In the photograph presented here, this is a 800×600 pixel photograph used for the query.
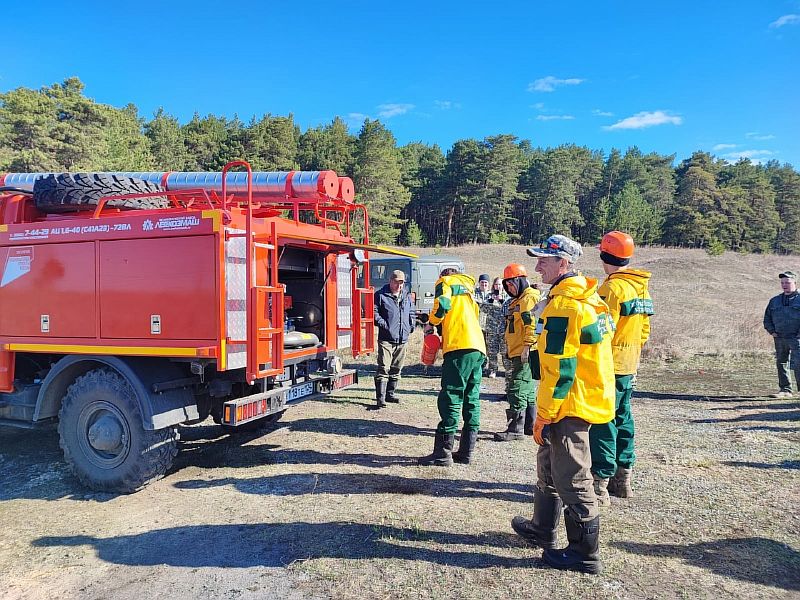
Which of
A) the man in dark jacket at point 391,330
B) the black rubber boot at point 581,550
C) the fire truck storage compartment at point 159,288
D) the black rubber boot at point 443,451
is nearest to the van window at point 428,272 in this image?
the man in dark jacket at point 391,330

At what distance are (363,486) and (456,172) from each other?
5484cm

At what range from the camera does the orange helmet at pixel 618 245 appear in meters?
4.41

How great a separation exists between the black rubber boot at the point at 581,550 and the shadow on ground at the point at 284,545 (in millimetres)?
190

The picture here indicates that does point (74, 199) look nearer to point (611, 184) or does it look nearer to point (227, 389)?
point (227, 389)

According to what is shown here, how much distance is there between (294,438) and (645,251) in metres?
46.0

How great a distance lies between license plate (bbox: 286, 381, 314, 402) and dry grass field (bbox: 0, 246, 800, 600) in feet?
2.29

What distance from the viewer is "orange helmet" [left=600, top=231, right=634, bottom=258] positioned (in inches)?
174

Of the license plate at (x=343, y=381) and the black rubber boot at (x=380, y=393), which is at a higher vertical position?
the license plate at (x=343, y=381)

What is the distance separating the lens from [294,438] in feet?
21.2

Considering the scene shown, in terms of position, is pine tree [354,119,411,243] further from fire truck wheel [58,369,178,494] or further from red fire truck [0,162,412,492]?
fire truck wheel [58,369,178,494]

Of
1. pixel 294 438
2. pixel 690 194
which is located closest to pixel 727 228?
pixel 690 194

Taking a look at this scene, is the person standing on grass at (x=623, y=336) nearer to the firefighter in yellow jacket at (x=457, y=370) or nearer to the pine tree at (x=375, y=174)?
the firefighter in yellow jacket at (x=457, y=370)

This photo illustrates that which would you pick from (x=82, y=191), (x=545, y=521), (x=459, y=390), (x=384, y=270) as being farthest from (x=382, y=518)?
(x=384, y=270)

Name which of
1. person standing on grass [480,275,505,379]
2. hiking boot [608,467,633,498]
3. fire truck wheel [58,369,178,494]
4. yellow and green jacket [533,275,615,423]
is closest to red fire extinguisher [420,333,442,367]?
hiking boot [608,467,633,498]
